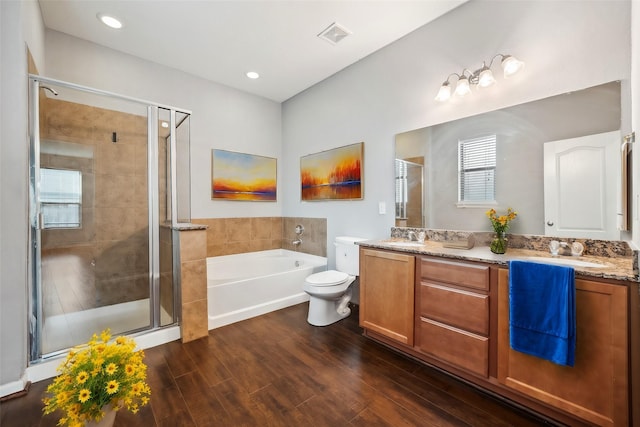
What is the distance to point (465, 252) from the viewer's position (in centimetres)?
185

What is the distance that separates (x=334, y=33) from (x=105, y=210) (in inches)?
113

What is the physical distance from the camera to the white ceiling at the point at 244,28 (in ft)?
7.20

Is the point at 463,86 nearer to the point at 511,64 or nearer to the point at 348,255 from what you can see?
the point at 511,64

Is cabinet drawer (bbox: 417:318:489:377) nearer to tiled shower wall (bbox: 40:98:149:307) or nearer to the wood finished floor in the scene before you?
the wood finished floor

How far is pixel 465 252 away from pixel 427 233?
59cm

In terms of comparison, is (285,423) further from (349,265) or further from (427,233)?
(427,233)

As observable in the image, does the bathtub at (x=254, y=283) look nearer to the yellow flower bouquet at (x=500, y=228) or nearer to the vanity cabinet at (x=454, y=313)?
the vanity cabinet at (x=454, y=313)

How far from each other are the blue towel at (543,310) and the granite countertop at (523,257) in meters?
0.10

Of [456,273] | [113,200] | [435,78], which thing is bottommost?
[456,273]

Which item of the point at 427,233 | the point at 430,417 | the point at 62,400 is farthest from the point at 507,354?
the point at 62,400

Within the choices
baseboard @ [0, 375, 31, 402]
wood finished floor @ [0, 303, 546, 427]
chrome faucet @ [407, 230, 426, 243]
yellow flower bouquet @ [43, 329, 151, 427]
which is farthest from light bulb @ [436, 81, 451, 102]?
baseboard @ [0, 375, 31, 402]

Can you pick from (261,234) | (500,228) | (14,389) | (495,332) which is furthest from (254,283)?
(500,228)

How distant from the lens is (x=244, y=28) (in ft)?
8.10

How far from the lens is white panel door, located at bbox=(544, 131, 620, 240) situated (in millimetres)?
1558
